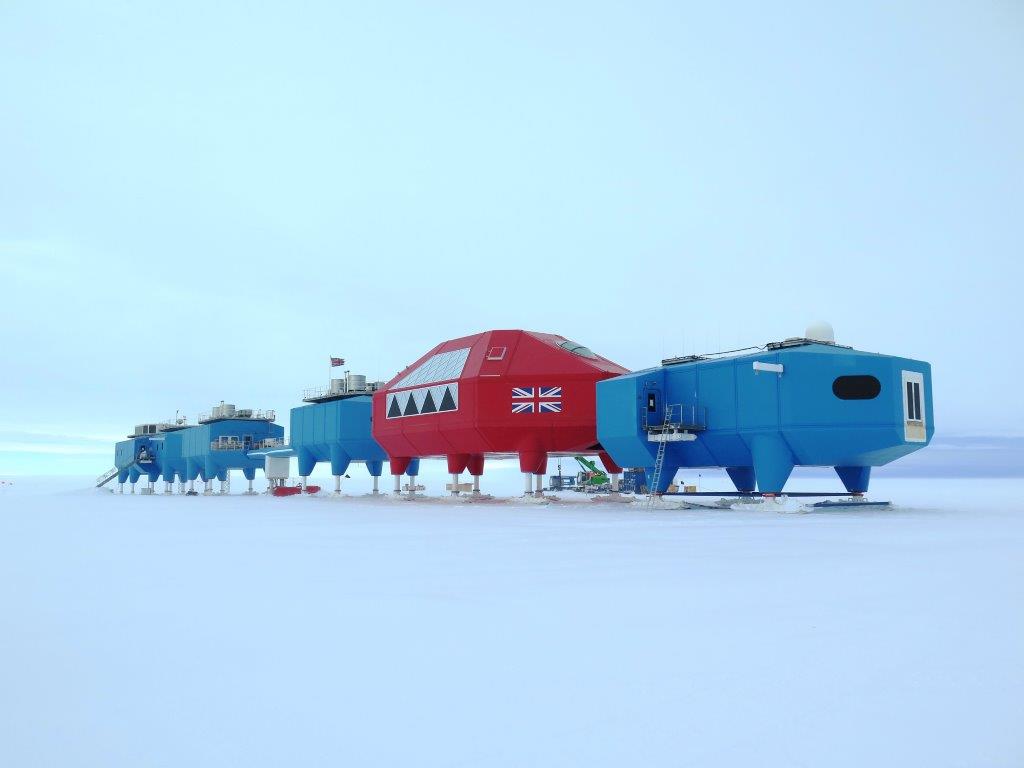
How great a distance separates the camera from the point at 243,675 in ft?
26.5

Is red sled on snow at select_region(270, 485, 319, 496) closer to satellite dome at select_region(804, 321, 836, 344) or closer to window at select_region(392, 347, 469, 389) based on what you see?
window at select_region(392, 347, 469, 389)

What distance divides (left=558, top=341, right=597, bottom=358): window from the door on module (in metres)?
21.4

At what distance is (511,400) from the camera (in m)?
51.0

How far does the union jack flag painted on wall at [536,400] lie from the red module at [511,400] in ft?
0.21

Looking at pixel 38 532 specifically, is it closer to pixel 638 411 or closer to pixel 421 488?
pixel 638 411

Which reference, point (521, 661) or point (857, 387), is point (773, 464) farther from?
point (521, 661)

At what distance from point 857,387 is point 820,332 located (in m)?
4.78

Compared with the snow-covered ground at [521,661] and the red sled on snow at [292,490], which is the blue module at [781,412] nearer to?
the snow-covered ground at [521,661]

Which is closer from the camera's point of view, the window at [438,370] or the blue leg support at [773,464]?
the blue leg support at [773,464]

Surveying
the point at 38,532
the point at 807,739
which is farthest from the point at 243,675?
the point at 38,532

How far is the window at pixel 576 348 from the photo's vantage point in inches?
2103

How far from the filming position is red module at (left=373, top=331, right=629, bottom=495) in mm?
50250

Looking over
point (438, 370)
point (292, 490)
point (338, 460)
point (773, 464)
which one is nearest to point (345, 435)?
point (338, 460)

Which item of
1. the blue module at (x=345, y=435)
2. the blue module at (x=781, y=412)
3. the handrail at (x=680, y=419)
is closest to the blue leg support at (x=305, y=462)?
the blue module at (x=345, y=435)
